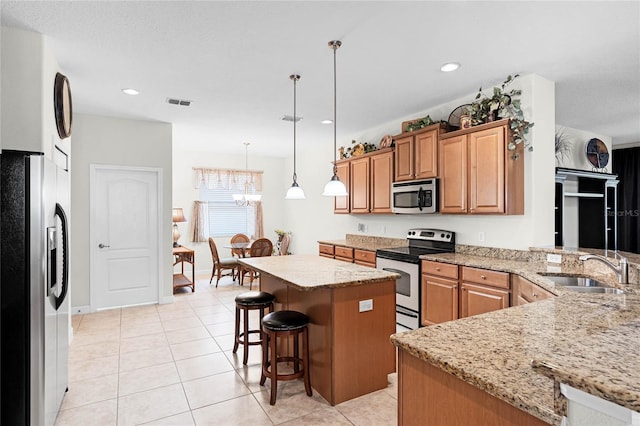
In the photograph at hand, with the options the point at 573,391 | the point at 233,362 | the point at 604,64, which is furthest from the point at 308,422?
the point at 604,64

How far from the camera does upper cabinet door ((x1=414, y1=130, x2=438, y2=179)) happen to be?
401 cm

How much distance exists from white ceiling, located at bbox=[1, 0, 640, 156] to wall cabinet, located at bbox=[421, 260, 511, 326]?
1907 mm

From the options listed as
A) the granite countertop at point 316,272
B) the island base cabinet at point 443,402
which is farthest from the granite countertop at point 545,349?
the granite countertop at point 316,272

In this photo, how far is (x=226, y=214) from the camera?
7.80m

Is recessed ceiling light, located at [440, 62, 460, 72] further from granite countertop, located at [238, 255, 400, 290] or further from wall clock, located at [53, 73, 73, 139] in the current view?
wall clock, located at [53, 73, 73, 139]

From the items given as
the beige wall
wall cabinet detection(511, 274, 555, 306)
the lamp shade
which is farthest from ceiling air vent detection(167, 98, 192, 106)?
wall cabinet detection(511, 274, 555, 306)

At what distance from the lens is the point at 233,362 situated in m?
3.20

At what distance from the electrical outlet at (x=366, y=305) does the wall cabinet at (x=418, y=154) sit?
79.6 inches

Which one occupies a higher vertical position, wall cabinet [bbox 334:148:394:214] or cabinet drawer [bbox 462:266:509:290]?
wall cabinet [bbox 334:148:394:214]

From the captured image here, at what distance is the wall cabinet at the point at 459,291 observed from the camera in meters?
3.13

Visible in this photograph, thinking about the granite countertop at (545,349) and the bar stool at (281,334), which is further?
the bar stool at (281,334)

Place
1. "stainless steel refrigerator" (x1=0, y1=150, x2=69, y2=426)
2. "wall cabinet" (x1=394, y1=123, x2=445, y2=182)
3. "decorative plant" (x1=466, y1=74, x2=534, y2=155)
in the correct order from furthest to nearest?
1. "wall cabinet" (x1=394, y1=123, x2=445, y2=182)
2. "decorative plant" (x1=466, y1=74, x2=534, y2=155)
3. "stainless steel refrigerator" (x1=0, y1=150, x2=69, y2=426)

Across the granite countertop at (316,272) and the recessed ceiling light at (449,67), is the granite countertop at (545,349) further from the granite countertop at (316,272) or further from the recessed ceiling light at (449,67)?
the recessed ceiling light at (449,67)

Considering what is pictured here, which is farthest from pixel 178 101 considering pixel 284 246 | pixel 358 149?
pixel 284 246
